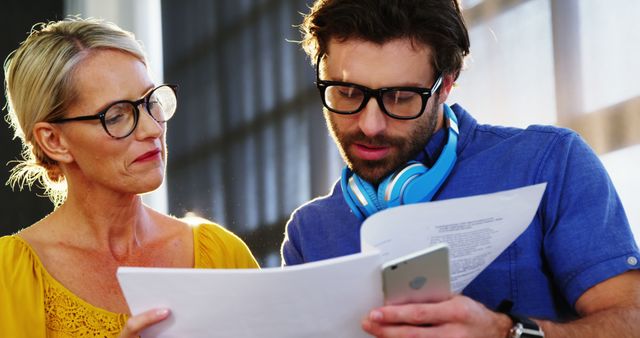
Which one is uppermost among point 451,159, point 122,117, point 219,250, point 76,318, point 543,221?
point 122,117

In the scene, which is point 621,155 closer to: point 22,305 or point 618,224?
point 618,224

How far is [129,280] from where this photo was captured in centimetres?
144

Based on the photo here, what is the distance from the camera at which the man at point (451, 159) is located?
1.70m

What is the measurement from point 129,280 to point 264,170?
2.46 m

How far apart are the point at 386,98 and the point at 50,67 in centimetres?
85

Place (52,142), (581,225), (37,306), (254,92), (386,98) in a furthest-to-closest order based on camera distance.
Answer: (254,92) < (52,142) < (37,306) < (386,98) < (581,225)

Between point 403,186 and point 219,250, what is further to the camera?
point 219,250

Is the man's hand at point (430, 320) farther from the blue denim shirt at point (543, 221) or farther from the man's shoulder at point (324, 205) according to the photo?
the man's shoulder at point (324, 205)

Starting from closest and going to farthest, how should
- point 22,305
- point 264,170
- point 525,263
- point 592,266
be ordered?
1. point 592,266
2. point 525,263
3. point 22,305
4. point 264,170

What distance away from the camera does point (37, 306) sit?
2156 millimetres

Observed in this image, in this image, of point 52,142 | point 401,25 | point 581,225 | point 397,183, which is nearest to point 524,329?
point 581,225

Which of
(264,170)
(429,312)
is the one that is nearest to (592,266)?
(429,312)

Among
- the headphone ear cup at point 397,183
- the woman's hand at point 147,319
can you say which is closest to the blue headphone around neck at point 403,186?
the headphone ear cup at point 397,183

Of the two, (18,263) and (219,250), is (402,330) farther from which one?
(18,263)
